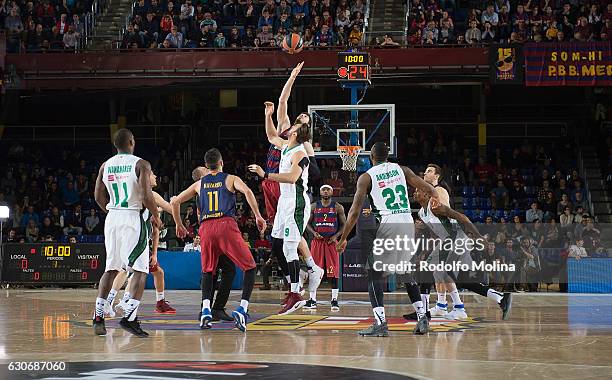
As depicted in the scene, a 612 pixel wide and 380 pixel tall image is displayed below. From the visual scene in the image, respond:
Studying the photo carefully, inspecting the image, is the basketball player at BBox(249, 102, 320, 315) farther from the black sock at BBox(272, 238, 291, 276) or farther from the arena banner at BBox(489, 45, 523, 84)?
the arena banner at BBox(489, 45, 523, 84)

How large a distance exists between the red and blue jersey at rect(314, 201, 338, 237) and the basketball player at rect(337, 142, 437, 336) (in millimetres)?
6201

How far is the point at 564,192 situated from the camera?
26203 mm

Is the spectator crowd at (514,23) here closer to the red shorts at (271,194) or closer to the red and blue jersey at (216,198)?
the red shorts at (271,194)

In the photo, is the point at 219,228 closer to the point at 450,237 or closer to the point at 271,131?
the point at 271,131

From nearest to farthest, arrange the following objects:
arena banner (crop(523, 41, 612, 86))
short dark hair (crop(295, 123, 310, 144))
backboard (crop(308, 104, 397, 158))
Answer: short dark hair (crop(295, 123, 310, 144)) < backboard (crop(308, 104, 397, 158)) < arena banner (crop(523, 41, 612, 86))

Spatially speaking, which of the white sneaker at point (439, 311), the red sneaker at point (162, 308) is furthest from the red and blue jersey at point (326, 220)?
the white sneaker at point (439, 311)

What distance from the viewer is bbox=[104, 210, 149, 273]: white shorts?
33.9 feet

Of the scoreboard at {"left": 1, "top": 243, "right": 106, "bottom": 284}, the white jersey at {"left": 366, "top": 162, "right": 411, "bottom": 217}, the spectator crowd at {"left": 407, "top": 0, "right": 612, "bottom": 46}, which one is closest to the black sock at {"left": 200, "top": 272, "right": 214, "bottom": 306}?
the white jersey at {"left": 366, "top": 162, "right": 411, "bottom": 217}

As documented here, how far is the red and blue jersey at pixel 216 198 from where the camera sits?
11.2 meters

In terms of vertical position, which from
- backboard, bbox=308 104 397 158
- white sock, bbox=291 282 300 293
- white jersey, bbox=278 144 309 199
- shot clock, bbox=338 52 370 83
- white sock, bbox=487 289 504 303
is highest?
shot clock, bbox=338 52 370 83

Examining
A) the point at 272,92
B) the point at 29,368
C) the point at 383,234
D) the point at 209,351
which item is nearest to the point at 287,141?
the point at 383,234

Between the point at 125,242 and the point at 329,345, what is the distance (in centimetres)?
256

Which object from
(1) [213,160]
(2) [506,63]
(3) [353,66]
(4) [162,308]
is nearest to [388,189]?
(1) [213,160]

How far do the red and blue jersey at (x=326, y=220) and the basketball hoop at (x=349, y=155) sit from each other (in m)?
5.52
